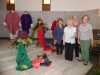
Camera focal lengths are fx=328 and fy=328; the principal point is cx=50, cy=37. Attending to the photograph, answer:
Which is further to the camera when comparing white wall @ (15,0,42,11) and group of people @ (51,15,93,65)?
white wall @ (15,0,42,11)

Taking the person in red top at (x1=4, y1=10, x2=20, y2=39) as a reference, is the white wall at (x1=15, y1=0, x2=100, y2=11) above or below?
above

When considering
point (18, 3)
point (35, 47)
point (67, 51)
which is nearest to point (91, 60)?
point (67, 51)

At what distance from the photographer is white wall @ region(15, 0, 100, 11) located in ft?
53.3

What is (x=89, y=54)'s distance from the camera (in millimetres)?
11594

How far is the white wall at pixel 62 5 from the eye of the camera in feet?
53.3

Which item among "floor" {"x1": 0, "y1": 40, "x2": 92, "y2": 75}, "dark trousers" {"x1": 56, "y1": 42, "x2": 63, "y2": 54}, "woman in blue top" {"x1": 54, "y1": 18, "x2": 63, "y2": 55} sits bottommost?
"floor" {"x1": 0, "y1": 40, "x2": 92, "y2": 75}

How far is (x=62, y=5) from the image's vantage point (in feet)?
55.9

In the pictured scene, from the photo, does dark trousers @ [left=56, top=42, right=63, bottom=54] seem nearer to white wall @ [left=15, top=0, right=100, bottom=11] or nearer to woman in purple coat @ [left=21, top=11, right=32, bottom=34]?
woman in purple coat @ [left=21, top=11, right=32, bottom=34]

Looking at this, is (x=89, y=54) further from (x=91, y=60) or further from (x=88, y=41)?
(x=88, y=41)

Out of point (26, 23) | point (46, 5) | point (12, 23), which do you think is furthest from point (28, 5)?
point (12, 23)

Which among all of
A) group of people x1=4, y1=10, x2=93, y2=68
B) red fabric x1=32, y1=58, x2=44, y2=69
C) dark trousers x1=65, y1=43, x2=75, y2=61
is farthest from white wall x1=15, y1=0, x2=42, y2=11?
red fabric x1=32, y1=58, x2=44, y2=69

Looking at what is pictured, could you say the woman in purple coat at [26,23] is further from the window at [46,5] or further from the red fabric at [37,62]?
the red fabric at [37,62]

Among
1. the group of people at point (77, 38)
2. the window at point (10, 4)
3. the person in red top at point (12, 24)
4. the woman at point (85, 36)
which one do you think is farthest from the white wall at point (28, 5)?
the woman at point (85, 36)

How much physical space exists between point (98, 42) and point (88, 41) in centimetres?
136
